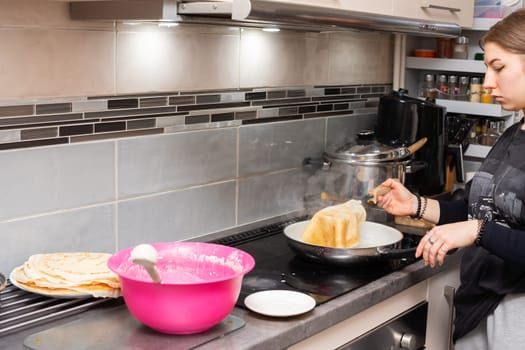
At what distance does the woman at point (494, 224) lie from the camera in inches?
68.2

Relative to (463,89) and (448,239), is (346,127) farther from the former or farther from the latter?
(448,239)

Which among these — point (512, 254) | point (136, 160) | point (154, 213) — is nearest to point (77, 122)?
point (136, 160)

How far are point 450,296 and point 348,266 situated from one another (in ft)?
1.33

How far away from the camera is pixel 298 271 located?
6.06ft

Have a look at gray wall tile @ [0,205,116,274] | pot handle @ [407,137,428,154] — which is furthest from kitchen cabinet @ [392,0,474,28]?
gray wall tile @ [0,205,116,274]

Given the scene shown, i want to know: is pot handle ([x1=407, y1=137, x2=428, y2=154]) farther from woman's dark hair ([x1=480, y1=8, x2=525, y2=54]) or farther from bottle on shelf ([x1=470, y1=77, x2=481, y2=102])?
woman's dark hair ([x1=480, y1=8, x2=525, y2=54])

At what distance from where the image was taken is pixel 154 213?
76.4 inches

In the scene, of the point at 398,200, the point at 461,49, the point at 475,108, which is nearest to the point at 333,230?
the point at 398,200

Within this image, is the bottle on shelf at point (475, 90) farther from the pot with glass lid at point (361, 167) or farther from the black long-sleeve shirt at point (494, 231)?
the black long-sleeve shirt at point (494, 231)

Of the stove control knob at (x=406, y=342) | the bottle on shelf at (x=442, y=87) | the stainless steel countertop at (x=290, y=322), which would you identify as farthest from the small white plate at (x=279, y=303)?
the bottle on shelf at (x=442, y=87)

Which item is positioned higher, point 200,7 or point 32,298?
point 200,7

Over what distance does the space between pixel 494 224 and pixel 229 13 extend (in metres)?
0.77

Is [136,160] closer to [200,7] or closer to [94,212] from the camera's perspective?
[94,212]

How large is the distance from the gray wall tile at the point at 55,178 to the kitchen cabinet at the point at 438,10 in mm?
886
